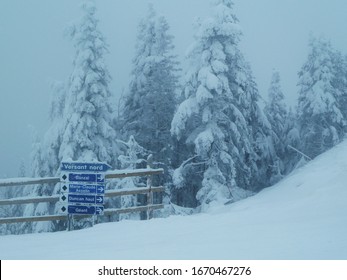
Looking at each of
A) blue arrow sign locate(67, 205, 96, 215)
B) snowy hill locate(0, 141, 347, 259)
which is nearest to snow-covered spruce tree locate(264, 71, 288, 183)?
snowy hill locate(0, 141, 347, 259)

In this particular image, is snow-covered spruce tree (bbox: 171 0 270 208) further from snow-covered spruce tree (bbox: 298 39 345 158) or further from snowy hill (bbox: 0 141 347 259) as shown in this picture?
snowy hill (bbox: 0 141 347 259)

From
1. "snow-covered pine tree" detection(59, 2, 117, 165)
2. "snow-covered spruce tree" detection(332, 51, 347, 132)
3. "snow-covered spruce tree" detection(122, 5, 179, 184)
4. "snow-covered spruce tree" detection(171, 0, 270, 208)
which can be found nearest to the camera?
"snow-covered spruce tree" detection(171, 0, 270, 208)

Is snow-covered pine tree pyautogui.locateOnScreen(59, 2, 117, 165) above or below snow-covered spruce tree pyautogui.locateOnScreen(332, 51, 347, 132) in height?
below

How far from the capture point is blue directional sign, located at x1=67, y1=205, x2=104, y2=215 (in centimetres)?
1041

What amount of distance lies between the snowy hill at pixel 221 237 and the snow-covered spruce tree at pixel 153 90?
53.6ft

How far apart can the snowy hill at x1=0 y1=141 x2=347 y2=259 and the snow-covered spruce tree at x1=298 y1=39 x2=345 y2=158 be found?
20503 millimetres

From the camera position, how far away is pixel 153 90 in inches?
1054

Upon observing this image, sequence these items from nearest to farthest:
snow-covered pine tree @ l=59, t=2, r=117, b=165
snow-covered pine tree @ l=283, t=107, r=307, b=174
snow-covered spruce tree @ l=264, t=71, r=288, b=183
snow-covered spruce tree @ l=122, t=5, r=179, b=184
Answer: snow-covered pine tree @ l=59, t=2, r=117, b=165 < snow-covered spruce tree @ l=122, t=5, r=179, b=184 < snow-covered pine tree @ l=283, t=107, r=307, b=174 < snow-covered spruce tree @ l=264, t=71, r=288, b=183

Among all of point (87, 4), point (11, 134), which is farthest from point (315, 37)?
point (11, 134)

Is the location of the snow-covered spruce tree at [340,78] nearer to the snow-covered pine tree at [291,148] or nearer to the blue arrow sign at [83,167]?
the snow-covered pine tree at [291,148]

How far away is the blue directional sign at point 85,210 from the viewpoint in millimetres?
10406

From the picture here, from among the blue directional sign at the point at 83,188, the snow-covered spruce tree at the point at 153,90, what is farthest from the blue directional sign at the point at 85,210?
the snow-covered spruce tree at the point at 153,90

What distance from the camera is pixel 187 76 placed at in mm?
21625

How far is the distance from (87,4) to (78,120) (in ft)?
21.0
